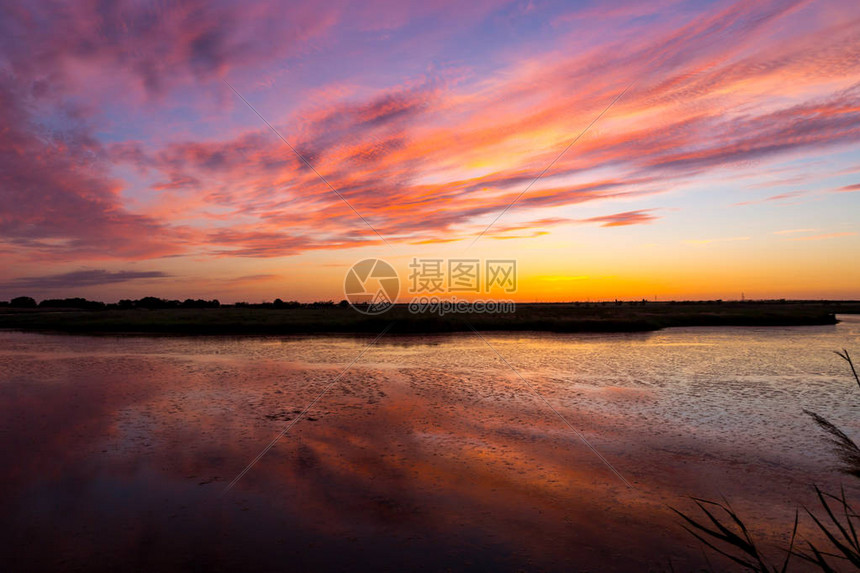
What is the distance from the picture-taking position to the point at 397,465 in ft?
33.5

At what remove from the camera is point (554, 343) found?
35.8 meters

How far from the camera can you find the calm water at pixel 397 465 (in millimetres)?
6992

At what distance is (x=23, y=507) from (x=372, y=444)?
611cm

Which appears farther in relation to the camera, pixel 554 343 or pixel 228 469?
pixel 554 343

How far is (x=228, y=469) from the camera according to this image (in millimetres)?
9891

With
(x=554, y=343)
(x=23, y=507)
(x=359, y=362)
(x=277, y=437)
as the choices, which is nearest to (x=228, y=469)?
(x=277, y=437)

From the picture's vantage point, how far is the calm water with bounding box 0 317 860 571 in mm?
6992

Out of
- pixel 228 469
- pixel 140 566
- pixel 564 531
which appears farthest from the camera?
pixel 228 469

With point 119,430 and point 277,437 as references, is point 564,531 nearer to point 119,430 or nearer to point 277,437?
point 277,437

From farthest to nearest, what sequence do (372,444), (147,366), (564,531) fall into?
(147,366) → (372,444) → (564,531)

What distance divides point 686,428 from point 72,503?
12.7 meters

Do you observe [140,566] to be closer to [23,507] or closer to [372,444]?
[23,507]

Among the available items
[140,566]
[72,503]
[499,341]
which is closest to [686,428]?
[140,566]

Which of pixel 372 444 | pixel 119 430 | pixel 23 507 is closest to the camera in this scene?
pixel 23 507
